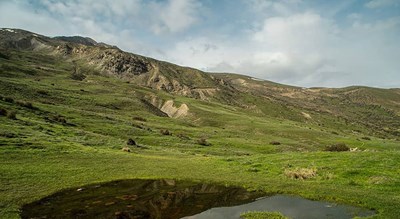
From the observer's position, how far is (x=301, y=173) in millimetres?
27078

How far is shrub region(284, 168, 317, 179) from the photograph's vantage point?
26.9 m

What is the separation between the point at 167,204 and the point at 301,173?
41.0 ft

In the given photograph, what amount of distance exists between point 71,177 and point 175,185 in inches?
309

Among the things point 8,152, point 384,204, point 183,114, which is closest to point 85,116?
point 8,152

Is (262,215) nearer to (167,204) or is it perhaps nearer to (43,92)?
(167,204)

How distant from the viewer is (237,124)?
112 meters

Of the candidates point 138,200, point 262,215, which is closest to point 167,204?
point 138,200

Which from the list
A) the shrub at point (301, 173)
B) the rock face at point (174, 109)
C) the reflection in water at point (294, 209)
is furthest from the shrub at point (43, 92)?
the reflection in water at point (294, 209)

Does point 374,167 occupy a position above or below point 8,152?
above

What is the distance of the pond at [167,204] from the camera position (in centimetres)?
1781

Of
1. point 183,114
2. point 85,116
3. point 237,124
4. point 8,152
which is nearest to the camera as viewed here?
point 8,152

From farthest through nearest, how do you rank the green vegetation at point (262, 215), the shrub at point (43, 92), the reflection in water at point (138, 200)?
1. the shrub at point (43, 92)
2. the reflection in water at point (138, 200)
3. the green vegetation at point (262, 215)

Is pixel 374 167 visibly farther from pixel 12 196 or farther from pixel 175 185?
pixel 12 196

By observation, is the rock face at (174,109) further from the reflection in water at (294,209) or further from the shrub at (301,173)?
the reflection in water at (294,209)
